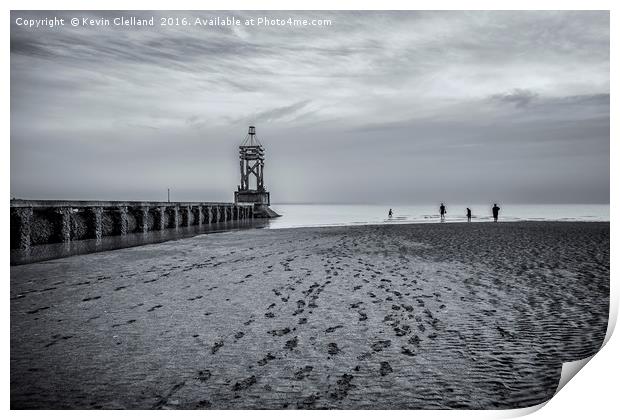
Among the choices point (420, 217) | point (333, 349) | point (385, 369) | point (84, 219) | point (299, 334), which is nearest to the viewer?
point (385, 369)

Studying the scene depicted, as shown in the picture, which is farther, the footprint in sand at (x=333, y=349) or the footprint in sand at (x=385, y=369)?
the footprint in sand at (x=333, y=349)

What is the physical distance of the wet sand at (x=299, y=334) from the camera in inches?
141

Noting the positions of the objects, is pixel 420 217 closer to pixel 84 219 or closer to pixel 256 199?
pixel 256 199

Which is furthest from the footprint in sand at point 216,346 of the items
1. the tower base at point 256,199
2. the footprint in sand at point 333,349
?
the tower base at point 256,199

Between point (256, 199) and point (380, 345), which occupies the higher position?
point (256, 199)

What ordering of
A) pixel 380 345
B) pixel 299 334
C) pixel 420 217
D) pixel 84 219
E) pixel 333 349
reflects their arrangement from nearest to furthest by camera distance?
pixel 333 349, pixel 380 345, pixel 299 334, pixel 84 219, pixel 420 217

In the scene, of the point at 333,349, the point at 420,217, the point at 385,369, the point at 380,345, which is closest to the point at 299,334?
the point at 333,349

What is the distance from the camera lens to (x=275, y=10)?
194 inches

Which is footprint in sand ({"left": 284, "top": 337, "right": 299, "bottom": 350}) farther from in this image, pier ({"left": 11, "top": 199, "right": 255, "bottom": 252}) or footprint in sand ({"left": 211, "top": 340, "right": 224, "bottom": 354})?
pier ({"left": 11, "top": 199, "right": 255, "bottom": 252})

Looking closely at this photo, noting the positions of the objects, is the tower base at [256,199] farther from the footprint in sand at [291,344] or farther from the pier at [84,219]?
the footprint in sand at [291,344]

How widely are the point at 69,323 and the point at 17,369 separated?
1.25 meters

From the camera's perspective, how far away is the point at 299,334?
4.89 meters
